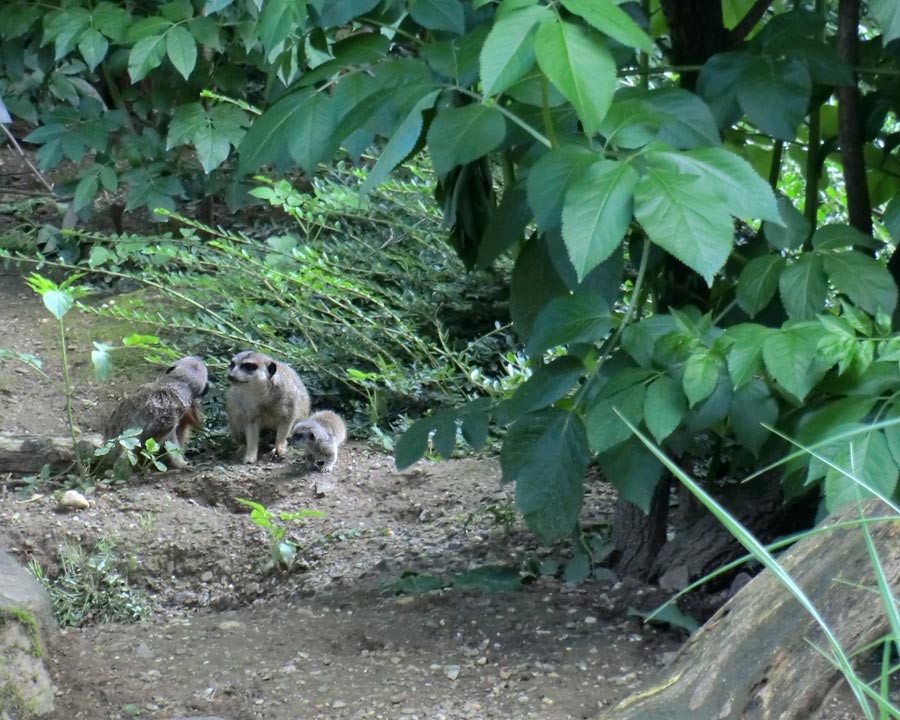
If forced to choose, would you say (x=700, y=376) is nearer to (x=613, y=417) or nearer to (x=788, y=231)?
(x=613, y=417)

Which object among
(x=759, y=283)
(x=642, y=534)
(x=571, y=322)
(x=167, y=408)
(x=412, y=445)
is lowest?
(x=167, y=408)

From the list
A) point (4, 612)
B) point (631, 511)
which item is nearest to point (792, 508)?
point (631, 511)

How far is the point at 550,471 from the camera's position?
3.11 meters

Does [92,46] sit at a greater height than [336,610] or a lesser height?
greater

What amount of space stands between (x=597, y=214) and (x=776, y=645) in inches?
34.1

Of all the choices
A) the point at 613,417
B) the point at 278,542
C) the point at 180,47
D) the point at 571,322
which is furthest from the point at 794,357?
the point at 180,47

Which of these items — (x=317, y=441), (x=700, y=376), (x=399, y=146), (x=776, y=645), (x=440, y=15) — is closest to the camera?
(x=776, y=645)

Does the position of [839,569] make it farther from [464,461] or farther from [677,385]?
[464,461]

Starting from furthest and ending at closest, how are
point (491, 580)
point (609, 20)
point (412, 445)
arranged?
point (491, 580)
point (412, 445)
point (609, 20)

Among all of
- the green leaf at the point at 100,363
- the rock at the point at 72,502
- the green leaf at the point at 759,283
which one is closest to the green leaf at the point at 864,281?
the green leaf at the point at 759,283

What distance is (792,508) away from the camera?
369 cm

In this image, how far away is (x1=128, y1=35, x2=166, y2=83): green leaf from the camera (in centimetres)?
547

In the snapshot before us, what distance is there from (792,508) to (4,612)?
7.79ft

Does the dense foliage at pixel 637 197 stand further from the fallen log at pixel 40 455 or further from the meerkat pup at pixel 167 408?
the fallen log at pixel 40 455
